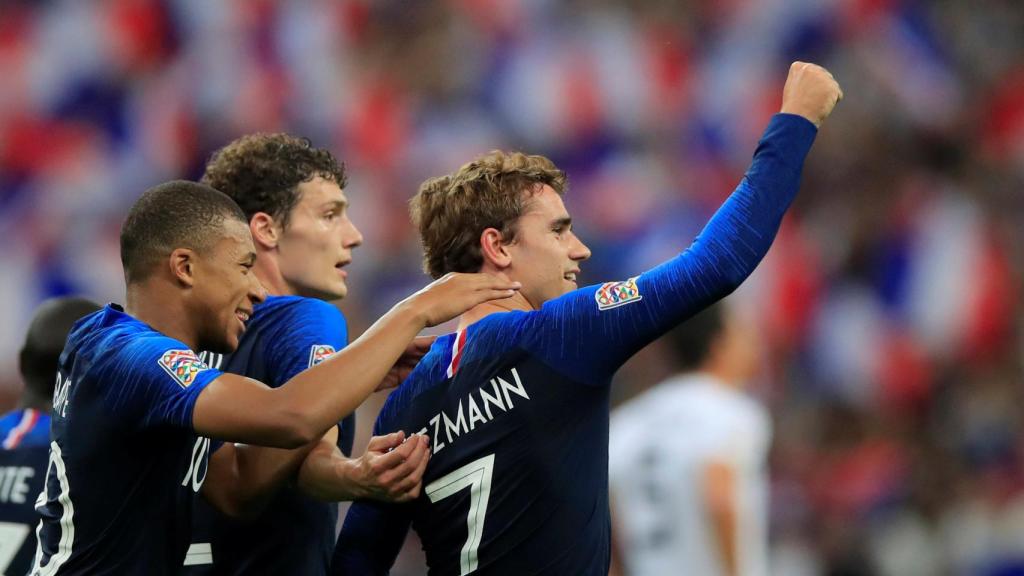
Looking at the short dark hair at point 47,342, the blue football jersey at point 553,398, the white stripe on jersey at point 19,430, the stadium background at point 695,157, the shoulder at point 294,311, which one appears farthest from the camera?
the stadium background at point 695,157

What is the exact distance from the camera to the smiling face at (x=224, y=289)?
320 cm

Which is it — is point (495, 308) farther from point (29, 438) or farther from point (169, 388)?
point (29, 438)

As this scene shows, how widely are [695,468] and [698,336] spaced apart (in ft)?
1.92

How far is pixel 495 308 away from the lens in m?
3.40

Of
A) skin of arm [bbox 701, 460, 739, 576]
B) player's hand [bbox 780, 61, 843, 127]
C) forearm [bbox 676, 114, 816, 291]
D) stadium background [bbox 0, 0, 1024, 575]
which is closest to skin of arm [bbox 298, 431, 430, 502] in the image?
forearm [bbox 676, 114, 816, 291]

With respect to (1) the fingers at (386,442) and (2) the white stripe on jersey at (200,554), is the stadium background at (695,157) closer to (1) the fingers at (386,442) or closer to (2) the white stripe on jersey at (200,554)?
(2) the white stripe on jersey at (200,554)

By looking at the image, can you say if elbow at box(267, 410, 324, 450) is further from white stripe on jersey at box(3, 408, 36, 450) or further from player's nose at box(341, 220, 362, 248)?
white stripe on jersey at box(3, 408, 36, 450)

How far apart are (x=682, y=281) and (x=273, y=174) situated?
178 centimetres

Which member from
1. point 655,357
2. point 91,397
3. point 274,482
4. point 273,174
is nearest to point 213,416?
point 91,397

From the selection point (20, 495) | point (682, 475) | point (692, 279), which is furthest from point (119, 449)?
point (682, 475)

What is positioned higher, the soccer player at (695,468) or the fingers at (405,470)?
the soccer player at (695,468)

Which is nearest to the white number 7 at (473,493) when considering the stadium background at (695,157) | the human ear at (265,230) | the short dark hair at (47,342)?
the human ear at (265,230)

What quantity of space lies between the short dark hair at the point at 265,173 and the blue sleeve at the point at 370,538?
104 cm

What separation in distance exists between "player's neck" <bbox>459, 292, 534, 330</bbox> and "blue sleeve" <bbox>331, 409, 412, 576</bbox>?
1.24 ft
